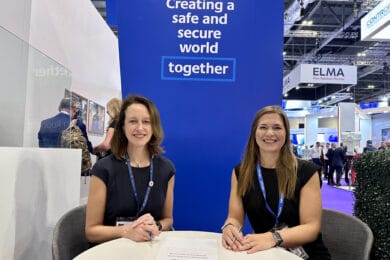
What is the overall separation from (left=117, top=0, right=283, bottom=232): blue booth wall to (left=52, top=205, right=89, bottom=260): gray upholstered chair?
2.46 ft

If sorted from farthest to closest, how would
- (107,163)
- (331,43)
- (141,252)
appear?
1. (331,43)
2. (107,163)
3. (141,252)

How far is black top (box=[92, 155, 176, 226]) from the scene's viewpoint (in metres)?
1.67

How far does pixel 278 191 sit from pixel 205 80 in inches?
41.6

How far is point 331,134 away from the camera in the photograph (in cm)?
1717

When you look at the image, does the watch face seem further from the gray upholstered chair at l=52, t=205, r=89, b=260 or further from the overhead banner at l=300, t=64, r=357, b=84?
the overhead banner at l=300, t=64, r=357, b=84

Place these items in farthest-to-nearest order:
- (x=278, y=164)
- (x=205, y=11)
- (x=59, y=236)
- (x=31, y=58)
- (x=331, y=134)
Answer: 1. (x=331, y=134)
2. (x=31, y=58)
3. (x=205, y=11)
4. (x=278, y=164)
5. (x=59, y=236)

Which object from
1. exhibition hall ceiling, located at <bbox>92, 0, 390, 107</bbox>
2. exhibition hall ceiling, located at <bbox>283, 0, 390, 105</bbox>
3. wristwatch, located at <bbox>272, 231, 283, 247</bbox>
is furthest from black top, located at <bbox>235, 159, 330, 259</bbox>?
exhibition hall ceiling, located at <bbox>283, 0, 390, 105</bbox>

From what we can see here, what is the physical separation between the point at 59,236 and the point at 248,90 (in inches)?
58.5

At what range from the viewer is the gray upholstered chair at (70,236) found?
151 centimetres

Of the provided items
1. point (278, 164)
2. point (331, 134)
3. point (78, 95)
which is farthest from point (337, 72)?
point (278, 164)

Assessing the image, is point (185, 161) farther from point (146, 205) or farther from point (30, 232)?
point (30, 232)

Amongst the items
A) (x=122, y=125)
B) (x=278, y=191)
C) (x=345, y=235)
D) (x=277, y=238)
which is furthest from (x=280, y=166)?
(x=122, y=125)

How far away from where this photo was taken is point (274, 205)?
161 cm

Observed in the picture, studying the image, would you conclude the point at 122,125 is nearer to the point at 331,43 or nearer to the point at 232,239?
the point at 232,239
